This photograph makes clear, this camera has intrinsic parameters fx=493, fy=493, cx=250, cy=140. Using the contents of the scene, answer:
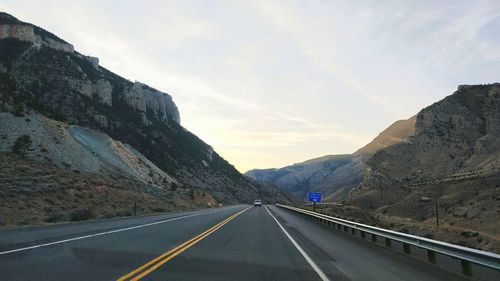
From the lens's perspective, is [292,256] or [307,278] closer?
[307,278]

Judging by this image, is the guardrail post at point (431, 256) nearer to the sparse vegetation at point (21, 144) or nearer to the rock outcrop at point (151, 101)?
the sparse vegetation at point (21, 144)

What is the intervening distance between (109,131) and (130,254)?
10475 centimetres

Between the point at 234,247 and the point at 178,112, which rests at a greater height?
the point at 178,112

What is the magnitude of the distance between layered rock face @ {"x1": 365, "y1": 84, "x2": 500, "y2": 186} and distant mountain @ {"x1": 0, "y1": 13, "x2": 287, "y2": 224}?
46.9m

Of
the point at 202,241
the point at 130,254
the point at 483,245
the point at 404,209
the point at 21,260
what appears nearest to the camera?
the point at 21,260

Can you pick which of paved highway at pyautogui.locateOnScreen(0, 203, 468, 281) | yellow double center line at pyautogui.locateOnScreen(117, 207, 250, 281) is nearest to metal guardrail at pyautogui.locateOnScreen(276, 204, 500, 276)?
paved highway at pyautogui.locateOnScreen(0, 203, 468, 281)

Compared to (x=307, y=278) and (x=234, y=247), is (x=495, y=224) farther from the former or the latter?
(x=307, y=278)

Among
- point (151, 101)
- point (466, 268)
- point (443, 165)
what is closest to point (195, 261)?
point (466, 268)

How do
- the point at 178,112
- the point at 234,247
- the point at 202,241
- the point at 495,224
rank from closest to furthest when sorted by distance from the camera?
the point at 234,247, the point at 202,241, the point at 495,224, the point at 178,112

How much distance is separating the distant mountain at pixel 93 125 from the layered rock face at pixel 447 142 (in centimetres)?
4694

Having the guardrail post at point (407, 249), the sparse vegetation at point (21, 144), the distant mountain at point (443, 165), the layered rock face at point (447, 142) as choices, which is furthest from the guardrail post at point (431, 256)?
the layered rock face at point (447, 142)

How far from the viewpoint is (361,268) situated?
11398mm

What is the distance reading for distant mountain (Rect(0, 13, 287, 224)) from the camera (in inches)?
2525

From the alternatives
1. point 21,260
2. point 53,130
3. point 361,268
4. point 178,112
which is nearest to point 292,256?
point 361,268
